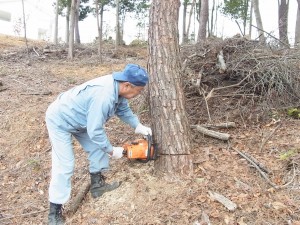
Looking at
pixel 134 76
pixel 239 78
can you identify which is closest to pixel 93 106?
pixel 134 76

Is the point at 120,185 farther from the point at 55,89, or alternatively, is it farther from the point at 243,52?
the point at 55,89

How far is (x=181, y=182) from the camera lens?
12.2ft

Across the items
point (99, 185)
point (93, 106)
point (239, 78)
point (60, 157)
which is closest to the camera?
point (93, 106)

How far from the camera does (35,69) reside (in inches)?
404

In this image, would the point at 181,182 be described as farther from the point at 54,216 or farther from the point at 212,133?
the point at 54,216

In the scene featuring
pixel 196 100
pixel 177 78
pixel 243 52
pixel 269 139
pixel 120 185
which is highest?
pixel 243 52

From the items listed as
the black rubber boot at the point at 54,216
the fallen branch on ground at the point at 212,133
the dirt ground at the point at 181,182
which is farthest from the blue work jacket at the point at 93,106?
the fallen branch on ground at the point at 212,133

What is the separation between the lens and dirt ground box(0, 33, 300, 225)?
3.36 metres

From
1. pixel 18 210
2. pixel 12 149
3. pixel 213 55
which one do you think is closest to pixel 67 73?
pixel 12 149

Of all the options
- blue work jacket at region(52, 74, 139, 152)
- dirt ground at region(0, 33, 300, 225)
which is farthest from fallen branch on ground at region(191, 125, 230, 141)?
blue work jacket at region(52, 74, 139, 152)

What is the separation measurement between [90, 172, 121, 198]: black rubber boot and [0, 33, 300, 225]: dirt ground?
0.18 ft

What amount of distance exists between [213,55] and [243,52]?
483mm

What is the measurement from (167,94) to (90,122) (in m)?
0.95

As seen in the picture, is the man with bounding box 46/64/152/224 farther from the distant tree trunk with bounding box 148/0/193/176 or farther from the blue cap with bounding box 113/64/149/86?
the distant tree trunk with bounding box 148/0/193/176
